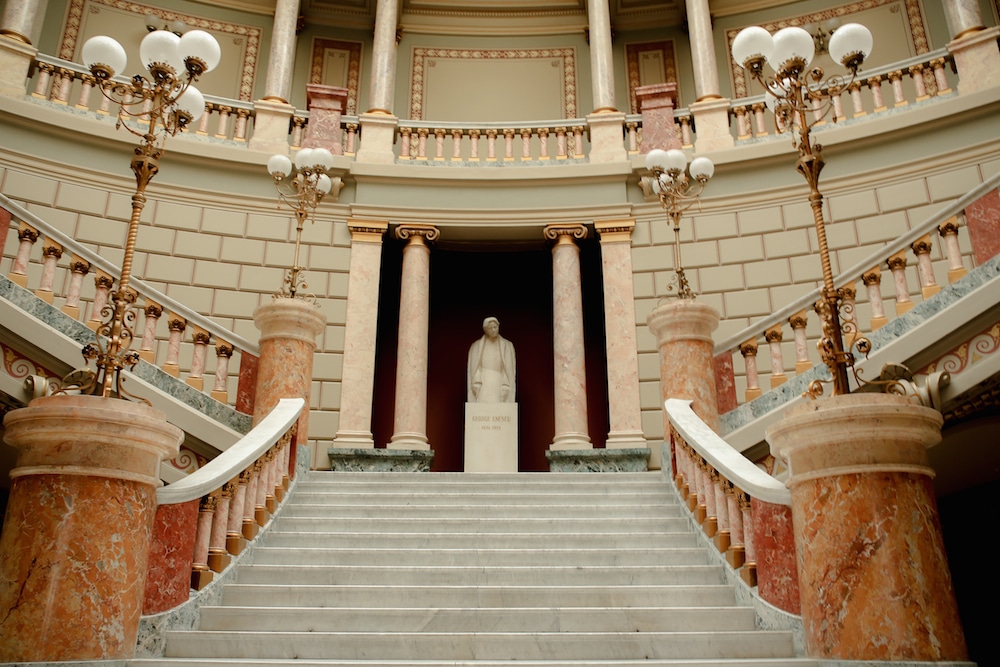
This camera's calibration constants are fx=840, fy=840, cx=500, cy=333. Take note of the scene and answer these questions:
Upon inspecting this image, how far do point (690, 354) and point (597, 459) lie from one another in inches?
114

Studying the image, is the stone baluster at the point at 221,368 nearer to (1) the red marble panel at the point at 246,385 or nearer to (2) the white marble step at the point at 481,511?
(1) the red marble panel at the point at 246,385

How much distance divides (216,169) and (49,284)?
4.73m

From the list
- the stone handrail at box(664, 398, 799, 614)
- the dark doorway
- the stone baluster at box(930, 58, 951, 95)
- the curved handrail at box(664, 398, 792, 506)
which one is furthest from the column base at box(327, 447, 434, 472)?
the stone baluster at box(930, 58, 951, 95)

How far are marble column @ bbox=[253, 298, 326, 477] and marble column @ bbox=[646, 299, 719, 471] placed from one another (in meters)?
3.09

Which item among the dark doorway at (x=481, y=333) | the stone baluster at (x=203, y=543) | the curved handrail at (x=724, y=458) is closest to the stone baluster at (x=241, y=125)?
the dark doorway at (x=481, y=333)

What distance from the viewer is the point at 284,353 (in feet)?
23.9

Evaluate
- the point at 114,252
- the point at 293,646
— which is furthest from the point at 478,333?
the point at 293,646

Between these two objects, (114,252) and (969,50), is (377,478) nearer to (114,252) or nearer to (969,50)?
(114,252)

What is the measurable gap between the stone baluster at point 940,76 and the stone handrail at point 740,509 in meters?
6.54

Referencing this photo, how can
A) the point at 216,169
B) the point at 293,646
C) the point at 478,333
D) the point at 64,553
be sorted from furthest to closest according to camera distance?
1. the point at 478,333
2. the point at 216,169
3. the point at 293,646
4. the point at 64,553

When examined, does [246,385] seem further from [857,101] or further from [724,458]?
[857,101]

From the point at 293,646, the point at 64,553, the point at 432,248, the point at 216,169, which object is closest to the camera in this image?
the point at 64,553

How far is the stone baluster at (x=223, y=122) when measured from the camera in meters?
11.2

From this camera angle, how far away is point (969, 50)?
33.4 ft
